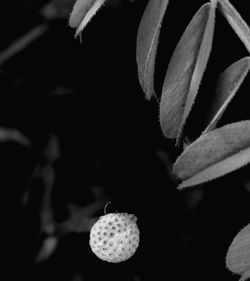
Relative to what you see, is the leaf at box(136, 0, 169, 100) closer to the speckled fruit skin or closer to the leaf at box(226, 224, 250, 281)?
the leaf at box(226, 224, 250, 281)

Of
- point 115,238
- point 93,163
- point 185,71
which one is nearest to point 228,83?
point 185,71

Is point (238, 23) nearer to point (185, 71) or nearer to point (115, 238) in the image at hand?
point (185, 71)

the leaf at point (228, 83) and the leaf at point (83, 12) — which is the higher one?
the leaf at point (83, 12)

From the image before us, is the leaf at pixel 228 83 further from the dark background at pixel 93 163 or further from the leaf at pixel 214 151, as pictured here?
the dark background at pixel 93 163

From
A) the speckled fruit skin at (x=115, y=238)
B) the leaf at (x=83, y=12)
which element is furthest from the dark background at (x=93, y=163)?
the leaf at (x=83, y=12)

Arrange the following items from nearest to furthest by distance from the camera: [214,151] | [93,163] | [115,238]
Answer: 1. [214,151]
2. [115,238]
3. [93,163]

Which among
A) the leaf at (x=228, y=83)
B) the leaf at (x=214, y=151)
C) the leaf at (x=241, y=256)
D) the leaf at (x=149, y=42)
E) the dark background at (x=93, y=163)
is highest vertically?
the leaf at (x=149, y=42)
